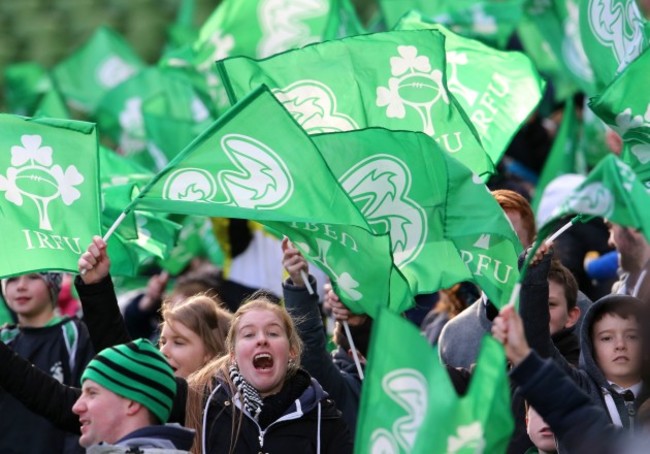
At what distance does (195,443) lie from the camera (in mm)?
5562

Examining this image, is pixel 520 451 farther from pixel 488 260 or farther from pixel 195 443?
pixel 195 443

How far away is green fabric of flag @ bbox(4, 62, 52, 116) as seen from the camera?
482 inches

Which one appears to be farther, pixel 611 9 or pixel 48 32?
pixel 48 32

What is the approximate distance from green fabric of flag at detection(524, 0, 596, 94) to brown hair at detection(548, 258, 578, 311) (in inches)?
123

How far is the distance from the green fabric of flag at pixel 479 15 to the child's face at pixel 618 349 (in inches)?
185

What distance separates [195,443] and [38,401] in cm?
61

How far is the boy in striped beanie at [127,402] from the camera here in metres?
4.68

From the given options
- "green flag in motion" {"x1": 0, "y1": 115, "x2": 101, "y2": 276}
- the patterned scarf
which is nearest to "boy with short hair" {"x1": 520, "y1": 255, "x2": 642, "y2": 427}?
the patterned scarf

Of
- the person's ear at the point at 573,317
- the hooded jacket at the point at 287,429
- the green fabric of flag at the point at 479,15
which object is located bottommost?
the hooded jacket at the point at 287,429

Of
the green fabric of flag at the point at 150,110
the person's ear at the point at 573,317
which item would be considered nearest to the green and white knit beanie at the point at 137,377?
the person's ear at the point at 573,317

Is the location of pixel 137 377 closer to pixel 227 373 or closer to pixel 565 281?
pixel 227 373

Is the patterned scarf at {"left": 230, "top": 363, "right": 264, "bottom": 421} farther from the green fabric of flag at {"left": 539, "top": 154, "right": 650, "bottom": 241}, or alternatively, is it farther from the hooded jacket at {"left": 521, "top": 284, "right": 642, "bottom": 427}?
the green fabric of flag at {"left": 539, "top": 154, "right": 650, "bottom": 241}

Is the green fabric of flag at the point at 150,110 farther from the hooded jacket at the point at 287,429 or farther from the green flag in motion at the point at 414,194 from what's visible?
the hooded jacket at the point at 287,429

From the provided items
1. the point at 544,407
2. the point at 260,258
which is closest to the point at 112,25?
the point at 260,258
